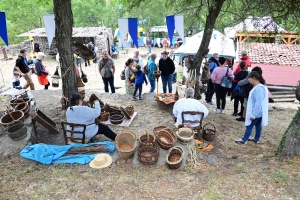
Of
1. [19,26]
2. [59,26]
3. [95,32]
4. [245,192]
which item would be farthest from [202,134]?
[19,26]

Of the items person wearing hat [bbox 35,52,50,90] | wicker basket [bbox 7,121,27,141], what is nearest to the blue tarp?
wicker basket [bbox 7,121,27,141]

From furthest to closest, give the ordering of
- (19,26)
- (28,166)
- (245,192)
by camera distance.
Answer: (19,26), (28,166), (245,192)

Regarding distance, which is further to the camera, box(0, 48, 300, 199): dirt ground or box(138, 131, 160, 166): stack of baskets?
box(138, 131, 160, 166): stack of baskets

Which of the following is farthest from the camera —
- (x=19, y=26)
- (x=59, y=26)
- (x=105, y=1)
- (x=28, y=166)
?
(x=105, y=1)

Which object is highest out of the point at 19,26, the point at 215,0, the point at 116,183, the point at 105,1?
the point at 105,1

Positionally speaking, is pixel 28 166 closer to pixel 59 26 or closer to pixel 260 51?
pixel 59 26

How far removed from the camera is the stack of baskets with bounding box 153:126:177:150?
427cm

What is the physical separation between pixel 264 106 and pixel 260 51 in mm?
11219

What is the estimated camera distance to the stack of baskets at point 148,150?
3.93m

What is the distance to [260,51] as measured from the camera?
46.9 feet

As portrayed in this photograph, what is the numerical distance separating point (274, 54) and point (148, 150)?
1270 centimetres

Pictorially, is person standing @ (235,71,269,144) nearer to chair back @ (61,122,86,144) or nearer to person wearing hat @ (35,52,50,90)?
chair back @ (61,122,86,144)

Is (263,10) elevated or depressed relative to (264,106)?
elevated

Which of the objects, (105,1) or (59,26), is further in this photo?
(105,1)
